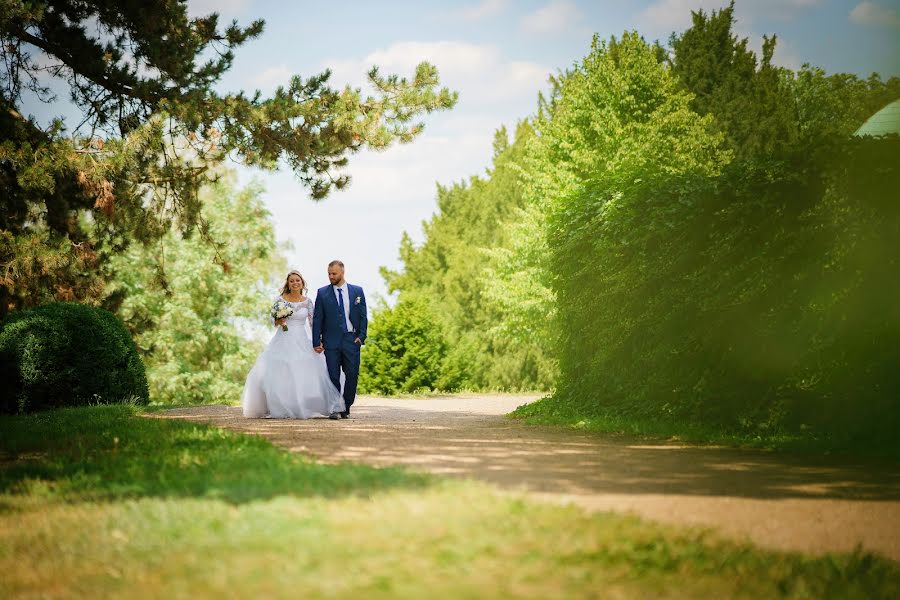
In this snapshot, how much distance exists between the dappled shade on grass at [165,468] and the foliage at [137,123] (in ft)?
21.1

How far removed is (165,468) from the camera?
21.6 ft

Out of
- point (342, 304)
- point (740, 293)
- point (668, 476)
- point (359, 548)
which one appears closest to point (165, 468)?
point (359, 548)

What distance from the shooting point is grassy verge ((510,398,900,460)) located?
823 cm

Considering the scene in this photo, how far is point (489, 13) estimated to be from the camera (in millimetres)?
21672

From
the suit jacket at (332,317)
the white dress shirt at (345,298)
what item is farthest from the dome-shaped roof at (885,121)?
the white dress shirt at (345,298)

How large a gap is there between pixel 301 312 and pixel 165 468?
7.44m

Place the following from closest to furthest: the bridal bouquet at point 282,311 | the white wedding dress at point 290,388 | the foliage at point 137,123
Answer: the white wedding dress at point 290,388 → the bridal bouquet at point 282,311 → the foliage at point 137,123

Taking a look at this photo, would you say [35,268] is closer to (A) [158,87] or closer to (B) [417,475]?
(A) [158,87]

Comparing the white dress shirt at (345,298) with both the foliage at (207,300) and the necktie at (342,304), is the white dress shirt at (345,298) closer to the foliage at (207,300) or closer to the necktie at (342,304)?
the necktie at (342,304)

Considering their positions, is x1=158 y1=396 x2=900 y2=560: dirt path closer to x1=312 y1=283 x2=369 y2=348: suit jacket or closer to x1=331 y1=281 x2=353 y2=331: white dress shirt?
x1=312 y1=283 x2=369 y2=348: suit jacket

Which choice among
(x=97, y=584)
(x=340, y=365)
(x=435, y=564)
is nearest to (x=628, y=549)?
(x=435, y=564)

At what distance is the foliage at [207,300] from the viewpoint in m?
34.2

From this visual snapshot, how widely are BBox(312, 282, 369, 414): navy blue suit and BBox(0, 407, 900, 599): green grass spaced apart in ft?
24.9

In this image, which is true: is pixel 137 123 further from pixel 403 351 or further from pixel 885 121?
pixel 885 121
